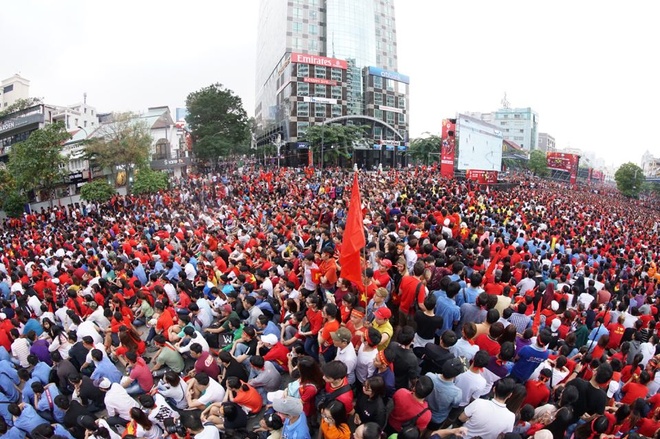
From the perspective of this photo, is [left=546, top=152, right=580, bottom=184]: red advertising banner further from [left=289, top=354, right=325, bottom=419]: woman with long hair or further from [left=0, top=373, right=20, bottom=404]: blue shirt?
[left=0, top=373, right=20, bottom=404]: blue shirt

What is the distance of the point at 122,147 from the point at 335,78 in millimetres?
31816

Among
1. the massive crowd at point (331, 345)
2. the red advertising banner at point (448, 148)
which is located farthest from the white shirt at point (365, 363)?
the red advertising banner at point (448, 148)

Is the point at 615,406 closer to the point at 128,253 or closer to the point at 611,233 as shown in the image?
the point at 128,253

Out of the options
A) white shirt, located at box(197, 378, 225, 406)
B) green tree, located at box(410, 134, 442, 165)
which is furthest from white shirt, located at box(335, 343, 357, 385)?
green tree, located at box(410, 134, 442, 165)

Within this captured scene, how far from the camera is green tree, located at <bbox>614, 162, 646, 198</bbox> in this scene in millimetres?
54875

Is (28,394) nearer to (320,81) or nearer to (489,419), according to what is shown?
(489,419)

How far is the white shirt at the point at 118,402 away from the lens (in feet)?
15.1

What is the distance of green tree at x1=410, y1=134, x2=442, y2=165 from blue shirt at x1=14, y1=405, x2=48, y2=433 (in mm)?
47032

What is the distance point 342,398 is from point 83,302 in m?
6.37

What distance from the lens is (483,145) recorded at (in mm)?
29047

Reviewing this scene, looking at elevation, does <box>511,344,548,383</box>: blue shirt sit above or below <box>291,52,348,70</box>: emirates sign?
below

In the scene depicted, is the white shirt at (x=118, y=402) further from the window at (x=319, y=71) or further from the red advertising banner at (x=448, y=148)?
the window at (x=319, y=71)

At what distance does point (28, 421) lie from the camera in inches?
185

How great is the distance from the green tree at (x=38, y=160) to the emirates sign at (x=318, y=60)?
31.4 meters
